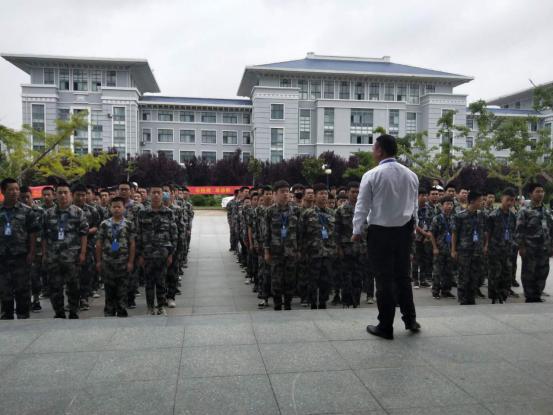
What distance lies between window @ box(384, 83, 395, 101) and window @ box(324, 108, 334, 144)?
721 cm

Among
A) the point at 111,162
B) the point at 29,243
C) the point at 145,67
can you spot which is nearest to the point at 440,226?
the point at 29,243

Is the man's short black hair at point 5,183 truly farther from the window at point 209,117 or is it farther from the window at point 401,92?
the window at point 401,92

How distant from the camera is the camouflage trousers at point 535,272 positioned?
6.45 metres

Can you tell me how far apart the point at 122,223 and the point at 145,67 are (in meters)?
47.6

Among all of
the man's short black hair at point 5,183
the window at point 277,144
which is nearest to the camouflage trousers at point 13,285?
the man's short black hair at point 5,183

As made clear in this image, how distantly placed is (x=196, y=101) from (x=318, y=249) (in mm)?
51377

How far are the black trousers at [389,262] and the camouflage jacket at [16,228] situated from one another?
4379 mm

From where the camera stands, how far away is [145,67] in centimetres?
4931

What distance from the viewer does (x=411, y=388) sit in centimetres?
296

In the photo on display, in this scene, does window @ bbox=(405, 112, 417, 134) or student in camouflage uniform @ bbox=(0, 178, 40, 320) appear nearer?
student in camouflage uniform @ bbox=(0, 178, 40, 320)

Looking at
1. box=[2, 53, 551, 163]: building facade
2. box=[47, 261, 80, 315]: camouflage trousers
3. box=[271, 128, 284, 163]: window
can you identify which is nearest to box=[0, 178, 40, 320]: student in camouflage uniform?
box=[47, 261, 80, 315]: camouflage trousers

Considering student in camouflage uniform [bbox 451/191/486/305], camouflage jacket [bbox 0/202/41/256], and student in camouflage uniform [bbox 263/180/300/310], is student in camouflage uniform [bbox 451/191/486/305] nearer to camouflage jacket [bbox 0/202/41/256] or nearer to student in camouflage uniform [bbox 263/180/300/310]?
student in camouflage uniform [bbox 263/180/300/310]

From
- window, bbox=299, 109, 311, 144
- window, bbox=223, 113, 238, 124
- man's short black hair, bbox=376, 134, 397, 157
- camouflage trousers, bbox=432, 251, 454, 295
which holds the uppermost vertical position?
window, bbox=223, 113, 238, 124

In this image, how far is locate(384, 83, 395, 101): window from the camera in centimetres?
5309
